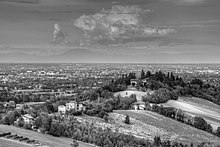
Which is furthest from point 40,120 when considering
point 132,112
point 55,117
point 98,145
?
point 132,112

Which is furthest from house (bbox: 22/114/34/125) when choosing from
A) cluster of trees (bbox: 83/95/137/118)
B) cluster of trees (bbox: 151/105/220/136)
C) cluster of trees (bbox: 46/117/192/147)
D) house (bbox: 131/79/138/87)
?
house (bbox: 131/79/138/87)

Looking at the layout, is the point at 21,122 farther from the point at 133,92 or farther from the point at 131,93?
the point at 133,92

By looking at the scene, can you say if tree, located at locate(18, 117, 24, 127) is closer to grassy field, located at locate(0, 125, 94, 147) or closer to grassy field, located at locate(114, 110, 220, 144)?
grassy field, located at locate(0, 125, 94, 147)

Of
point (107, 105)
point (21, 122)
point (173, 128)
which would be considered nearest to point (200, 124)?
point (173, 128)

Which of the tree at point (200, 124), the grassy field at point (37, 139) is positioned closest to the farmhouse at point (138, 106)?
the tree at point (200, 124)

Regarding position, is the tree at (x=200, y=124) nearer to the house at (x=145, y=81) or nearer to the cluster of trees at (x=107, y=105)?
the cluster of trees at (x=107, y=105)

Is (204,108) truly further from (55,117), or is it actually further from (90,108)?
(55,117)
